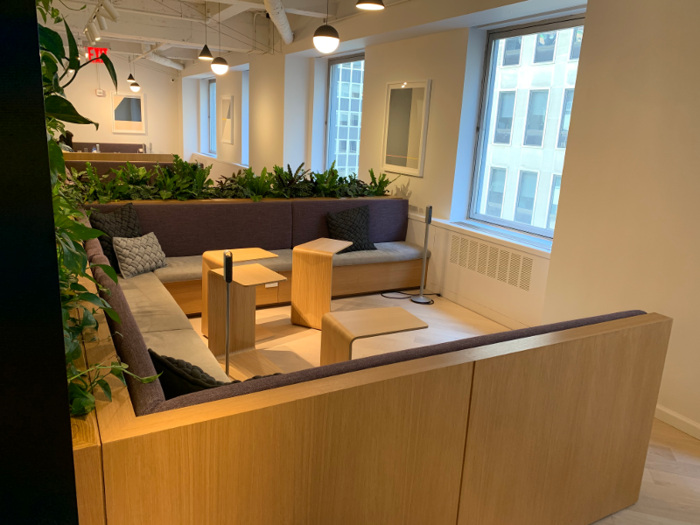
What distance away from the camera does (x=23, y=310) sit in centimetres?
73

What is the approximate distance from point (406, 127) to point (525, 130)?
1.59m

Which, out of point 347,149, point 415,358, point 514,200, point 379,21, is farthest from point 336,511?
point 347,149

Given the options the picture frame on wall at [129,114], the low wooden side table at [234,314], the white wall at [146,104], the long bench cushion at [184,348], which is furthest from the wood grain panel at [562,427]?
the picture frame on wall at [129,114]

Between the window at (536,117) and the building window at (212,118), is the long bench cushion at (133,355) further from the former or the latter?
the building window at (212,118)

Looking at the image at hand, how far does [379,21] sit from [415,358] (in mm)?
5089

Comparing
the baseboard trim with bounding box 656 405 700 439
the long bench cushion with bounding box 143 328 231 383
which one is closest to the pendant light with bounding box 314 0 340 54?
the long bench cushion with bounding box 143 328 231 383

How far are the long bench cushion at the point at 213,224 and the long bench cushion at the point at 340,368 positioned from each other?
11.6 ft

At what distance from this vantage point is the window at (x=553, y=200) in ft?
15.1

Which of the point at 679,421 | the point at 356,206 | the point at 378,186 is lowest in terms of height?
the point at 679,421

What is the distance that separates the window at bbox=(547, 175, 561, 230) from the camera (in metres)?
4.60

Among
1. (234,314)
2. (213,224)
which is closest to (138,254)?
(213,224)

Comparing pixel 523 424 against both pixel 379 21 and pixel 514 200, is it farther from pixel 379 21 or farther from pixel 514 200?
pixel 379 21

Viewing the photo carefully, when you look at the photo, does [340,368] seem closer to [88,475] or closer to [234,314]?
[88,475]

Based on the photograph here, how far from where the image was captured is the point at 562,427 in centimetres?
199
